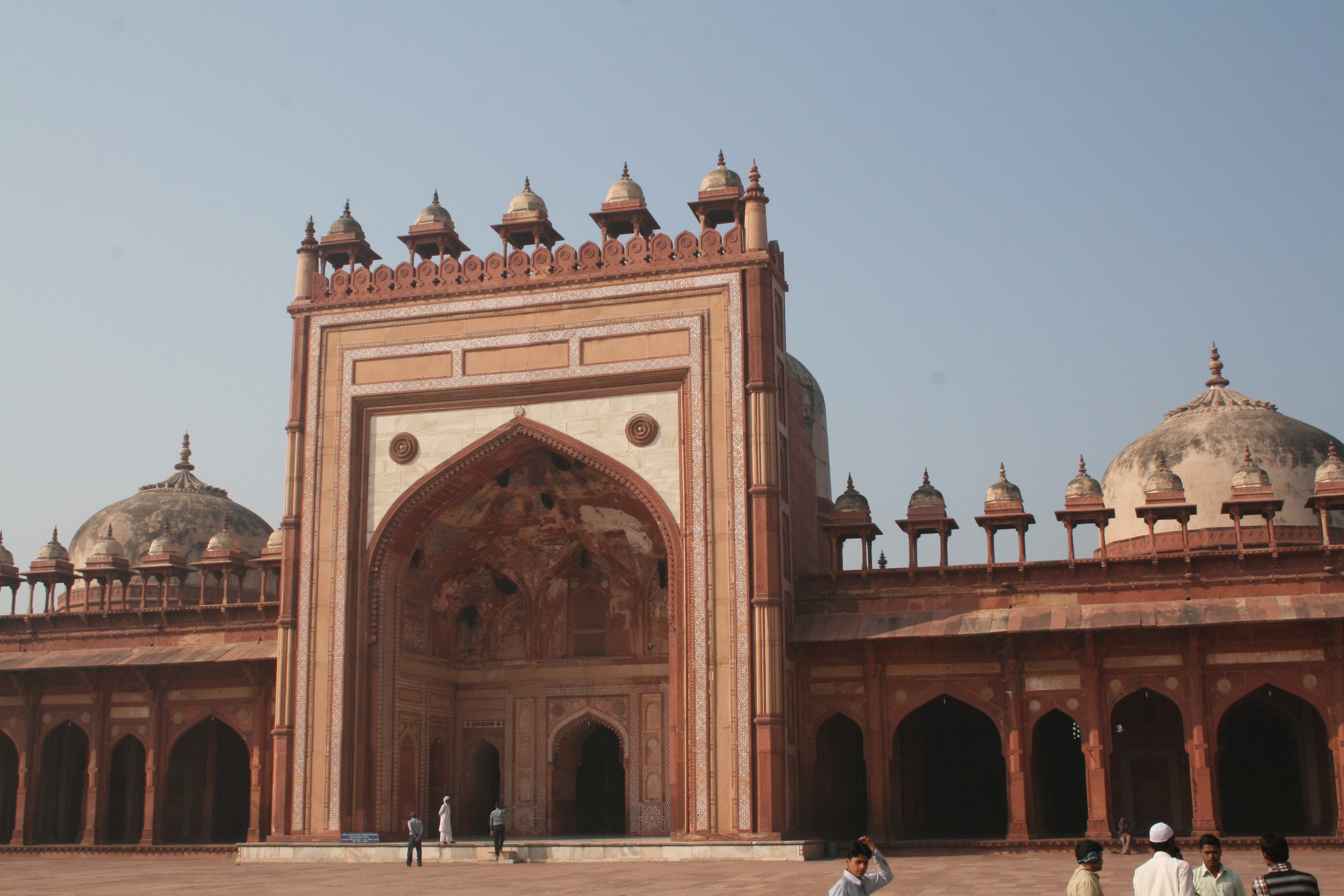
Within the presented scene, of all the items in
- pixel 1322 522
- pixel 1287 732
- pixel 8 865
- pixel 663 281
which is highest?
pixel 663 281

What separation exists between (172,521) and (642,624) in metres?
14.0

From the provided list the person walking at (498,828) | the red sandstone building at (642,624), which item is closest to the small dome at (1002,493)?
the red sandstone building at (642,624)

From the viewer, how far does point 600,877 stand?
15.6 m

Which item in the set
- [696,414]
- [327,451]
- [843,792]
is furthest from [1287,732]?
[327,451]

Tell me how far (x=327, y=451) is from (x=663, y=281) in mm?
5769

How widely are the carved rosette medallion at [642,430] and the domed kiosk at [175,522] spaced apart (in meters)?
13.5

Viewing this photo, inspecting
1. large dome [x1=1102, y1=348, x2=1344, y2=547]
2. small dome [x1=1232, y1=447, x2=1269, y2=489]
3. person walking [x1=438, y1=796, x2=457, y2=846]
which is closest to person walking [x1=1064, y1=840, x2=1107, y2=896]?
person walking [x1=438, y1=796, x2=457, y2=846]

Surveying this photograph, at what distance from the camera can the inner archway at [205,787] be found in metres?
25.0

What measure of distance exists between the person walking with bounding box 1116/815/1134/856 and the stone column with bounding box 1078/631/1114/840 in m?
0.27

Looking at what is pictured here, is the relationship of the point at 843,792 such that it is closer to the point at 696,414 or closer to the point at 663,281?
the point at 696,414

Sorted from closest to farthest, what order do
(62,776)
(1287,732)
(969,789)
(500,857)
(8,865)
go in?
(500,857) → (8,865) → (1287,732) → (969,789) → (62,776)

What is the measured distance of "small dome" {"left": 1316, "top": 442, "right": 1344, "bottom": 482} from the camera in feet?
68.3

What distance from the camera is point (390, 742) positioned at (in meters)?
21.7

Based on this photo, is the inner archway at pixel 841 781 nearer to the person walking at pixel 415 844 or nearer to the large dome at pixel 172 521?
the person walking at pixel 415 844
